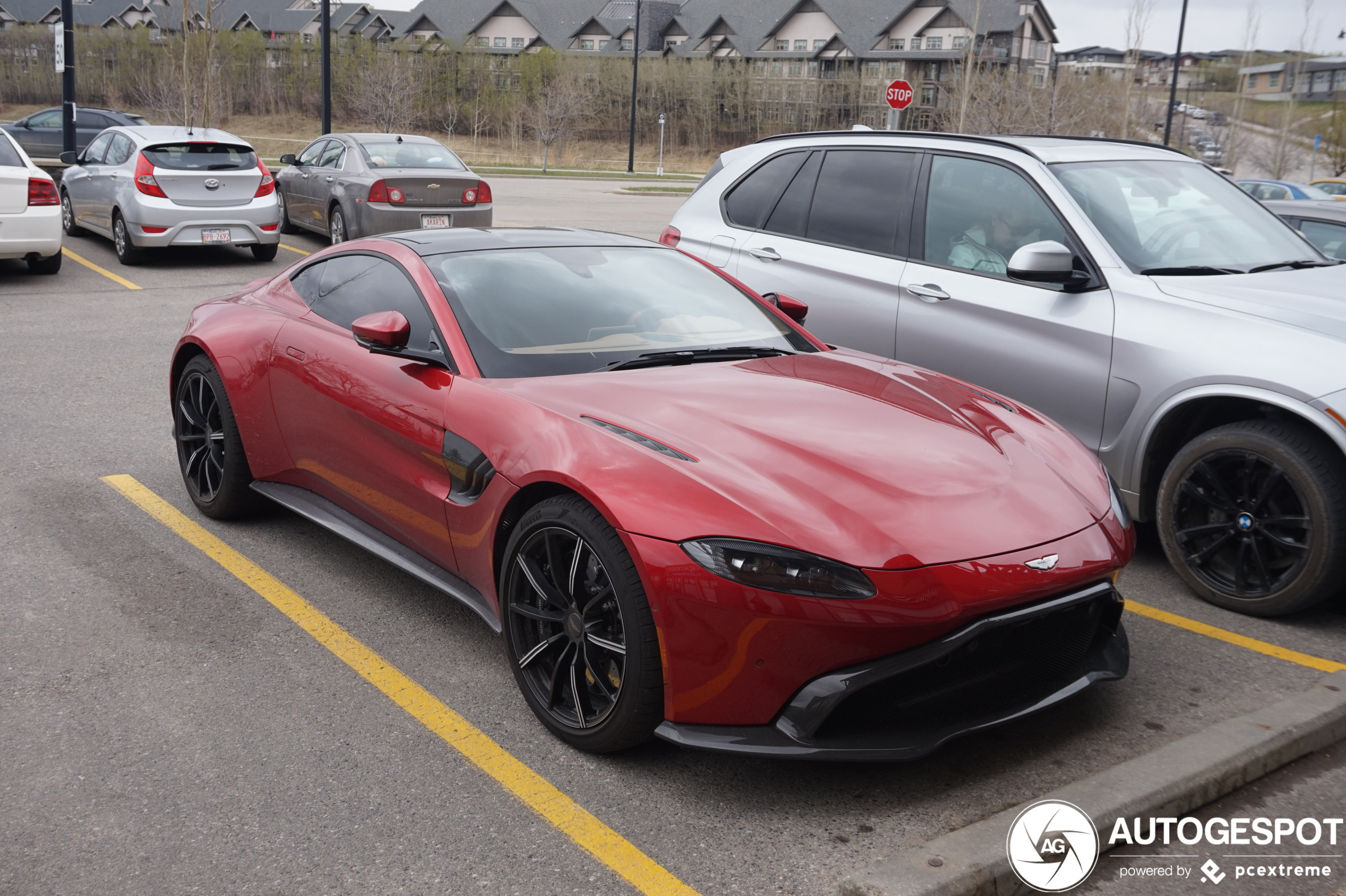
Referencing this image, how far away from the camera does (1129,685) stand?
3814mm

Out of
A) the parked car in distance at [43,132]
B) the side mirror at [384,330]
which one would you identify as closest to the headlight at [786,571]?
the side mirror at [384,330]

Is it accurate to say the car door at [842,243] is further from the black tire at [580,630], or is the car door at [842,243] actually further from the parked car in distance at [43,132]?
the parked car in distance at [43,132]

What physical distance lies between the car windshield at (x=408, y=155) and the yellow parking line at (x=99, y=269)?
325 cm

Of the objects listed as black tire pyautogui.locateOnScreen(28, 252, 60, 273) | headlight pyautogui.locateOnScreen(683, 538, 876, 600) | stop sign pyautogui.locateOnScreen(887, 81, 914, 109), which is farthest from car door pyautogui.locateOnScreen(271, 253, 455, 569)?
stop sign pyautogui.locateOnScreen(887, 81, 914, 109)

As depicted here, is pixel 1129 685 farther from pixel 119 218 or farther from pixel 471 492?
Answer: pixel 119 218

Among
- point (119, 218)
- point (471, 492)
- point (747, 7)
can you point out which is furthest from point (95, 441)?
point (747, 7)

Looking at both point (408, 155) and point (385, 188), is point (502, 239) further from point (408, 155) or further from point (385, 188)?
point (408, 155)

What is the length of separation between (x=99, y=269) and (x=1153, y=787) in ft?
42.5

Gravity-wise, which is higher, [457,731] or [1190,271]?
[1190,271]

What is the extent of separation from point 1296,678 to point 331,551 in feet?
12.5

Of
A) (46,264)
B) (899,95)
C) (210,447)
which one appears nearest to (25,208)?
(46,264)

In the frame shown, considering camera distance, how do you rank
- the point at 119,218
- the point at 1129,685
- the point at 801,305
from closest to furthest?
the point at 1129,685
the point at 801,305
the point at 119,218

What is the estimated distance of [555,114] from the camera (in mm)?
49406
